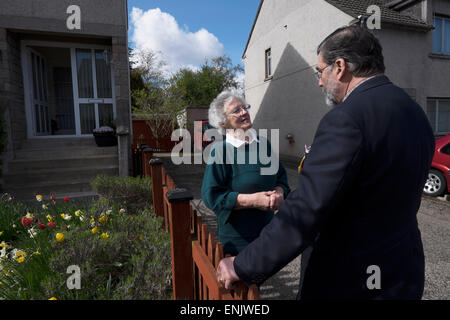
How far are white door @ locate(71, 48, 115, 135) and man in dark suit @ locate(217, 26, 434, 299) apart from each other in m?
7.71

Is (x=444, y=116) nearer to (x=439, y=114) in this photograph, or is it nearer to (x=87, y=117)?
(x=439, y=114)

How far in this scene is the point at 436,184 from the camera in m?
6.46

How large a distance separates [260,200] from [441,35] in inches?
490

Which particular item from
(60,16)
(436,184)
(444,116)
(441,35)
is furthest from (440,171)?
(60,16)

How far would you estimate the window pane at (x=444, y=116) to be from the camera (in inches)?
411

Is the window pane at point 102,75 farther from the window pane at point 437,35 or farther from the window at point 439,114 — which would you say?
the window pane at point 437,35

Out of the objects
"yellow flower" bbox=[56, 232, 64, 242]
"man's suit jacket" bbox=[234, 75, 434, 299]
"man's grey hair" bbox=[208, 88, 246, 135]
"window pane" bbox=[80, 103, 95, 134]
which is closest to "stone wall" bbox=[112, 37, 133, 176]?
"window pane" bbox=[80, 103, 95, 134]

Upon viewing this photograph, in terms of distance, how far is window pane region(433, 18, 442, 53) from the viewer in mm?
10148

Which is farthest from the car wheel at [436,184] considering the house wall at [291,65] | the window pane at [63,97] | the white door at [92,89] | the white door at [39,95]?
the window pane at [63,97]

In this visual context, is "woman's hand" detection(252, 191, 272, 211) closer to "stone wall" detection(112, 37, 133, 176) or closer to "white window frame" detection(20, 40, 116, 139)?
"stone wall" detection(112, 37, 133, 176)

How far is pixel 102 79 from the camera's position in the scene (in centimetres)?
788

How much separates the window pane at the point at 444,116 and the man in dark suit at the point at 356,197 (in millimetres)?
12004

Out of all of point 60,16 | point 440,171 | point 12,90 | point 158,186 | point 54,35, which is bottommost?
point 440,171
